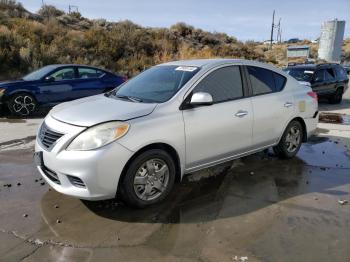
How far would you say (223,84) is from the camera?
5.32 meters

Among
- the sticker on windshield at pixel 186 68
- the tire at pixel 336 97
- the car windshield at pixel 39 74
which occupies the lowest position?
the tire at pixel 336 97

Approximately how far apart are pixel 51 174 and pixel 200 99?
6.32ft

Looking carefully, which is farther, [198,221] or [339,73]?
[339,73]

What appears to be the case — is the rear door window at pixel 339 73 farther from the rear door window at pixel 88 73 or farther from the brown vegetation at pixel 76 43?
the brown vegetation at pixel 76 43

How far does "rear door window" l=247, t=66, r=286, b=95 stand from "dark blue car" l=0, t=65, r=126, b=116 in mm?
6706

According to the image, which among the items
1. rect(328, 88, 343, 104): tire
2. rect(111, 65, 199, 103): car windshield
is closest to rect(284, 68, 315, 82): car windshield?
rect(328, 88, 343, 104): tire

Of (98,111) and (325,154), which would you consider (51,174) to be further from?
(325,154)

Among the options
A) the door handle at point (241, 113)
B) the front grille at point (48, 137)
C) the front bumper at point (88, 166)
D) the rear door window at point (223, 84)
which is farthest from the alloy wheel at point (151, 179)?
the door handle at point (241, 113)

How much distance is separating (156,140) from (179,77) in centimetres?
114

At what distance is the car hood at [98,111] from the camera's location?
4305 mm

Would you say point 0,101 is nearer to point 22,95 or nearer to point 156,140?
point 22,95

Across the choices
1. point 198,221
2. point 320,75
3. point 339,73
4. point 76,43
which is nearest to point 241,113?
point 198,221

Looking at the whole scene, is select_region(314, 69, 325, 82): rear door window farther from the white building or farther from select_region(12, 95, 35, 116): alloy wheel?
the white building

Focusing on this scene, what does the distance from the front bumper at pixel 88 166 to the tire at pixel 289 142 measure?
123 inches
